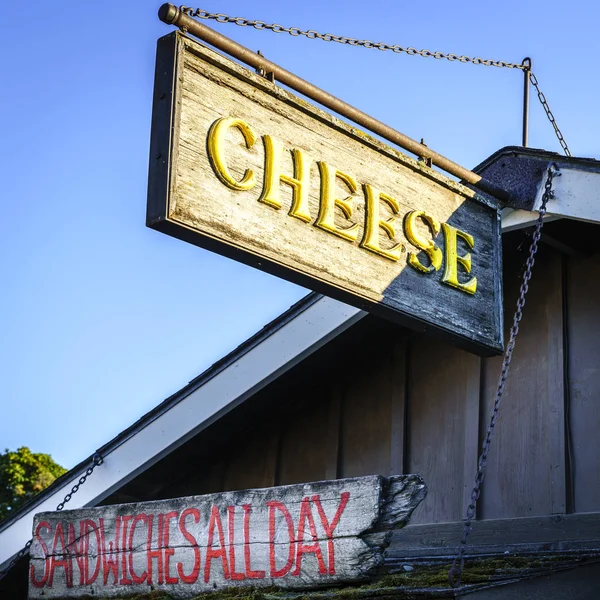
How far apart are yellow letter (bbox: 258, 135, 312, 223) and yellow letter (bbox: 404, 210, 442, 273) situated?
51 centimetres

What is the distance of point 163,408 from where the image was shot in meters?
5.83

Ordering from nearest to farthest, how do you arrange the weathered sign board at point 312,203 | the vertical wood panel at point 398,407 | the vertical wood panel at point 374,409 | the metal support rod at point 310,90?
1. the weathered sign board at point 312,203
2. the metal support rod at point 310,90
3. the vertical wood panel at point 398,407
4. the vertical wood panel at point 374,409

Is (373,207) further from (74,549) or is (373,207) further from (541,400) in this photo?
(74,549)

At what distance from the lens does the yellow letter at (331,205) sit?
365 centimetres

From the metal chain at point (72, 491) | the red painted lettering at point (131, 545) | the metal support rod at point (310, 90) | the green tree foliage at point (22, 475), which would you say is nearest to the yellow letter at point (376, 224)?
the metal support rod at point (310, 90)

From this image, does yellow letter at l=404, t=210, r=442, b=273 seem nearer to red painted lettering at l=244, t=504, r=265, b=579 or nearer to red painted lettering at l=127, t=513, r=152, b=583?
red painted lettering at l=244, t=504, r=265, b=579

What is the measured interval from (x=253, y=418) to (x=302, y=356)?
897mm

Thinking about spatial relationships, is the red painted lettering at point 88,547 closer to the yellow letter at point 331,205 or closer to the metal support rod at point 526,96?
the yellow letter at point 331,205

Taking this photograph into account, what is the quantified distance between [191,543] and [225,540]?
22cm

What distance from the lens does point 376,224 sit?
3811 mm

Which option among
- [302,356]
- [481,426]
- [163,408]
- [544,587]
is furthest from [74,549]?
[544,587]

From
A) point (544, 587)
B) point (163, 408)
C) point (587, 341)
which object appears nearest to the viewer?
point (544, 587)

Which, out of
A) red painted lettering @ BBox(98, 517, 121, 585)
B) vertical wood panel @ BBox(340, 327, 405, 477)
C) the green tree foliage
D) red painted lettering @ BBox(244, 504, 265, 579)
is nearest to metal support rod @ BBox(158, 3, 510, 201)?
vertical wood panel @ BBox(340, 327, 405, 477)

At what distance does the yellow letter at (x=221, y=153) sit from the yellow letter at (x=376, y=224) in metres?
0.54
